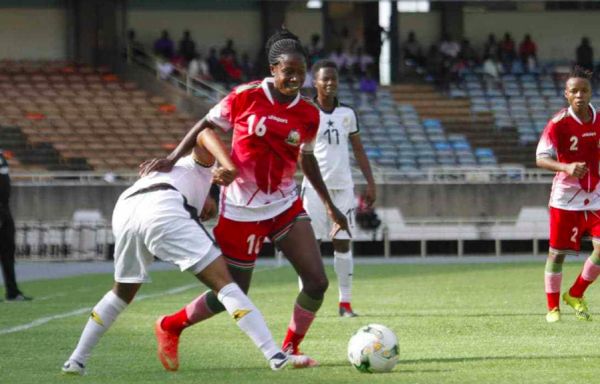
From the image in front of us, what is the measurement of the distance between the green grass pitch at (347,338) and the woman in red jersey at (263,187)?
1.93 ft

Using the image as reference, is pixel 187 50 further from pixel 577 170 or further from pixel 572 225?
pixel 577 170

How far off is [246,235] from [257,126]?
742mm

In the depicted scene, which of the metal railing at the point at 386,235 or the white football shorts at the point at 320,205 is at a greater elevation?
the white football shorts at the point at 320,205

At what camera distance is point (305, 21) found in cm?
4784

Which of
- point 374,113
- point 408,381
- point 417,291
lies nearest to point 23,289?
point 417,291

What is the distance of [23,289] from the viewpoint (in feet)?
70.0

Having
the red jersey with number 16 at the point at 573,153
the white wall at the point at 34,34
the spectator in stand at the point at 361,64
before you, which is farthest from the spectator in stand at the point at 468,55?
the red jersey with number 16 at the point at 573,153

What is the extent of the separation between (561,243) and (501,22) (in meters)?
36.2

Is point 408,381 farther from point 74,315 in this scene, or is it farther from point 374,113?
point 374,113

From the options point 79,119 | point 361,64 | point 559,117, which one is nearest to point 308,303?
point 559,117

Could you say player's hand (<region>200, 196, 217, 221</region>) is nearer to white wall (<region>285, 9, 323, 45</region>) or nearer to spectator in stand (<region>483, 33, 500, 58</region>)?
spectator in stand (<region>483, 33, 500, 58</region>)

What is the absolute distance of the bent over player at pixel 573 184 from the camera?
1323 centimetres

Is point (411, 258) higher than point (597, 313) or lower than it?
lower

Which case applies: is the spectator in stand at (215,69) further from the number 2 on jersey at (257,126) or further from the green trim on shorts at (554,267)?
the number 2 on jersey at (257,126)
